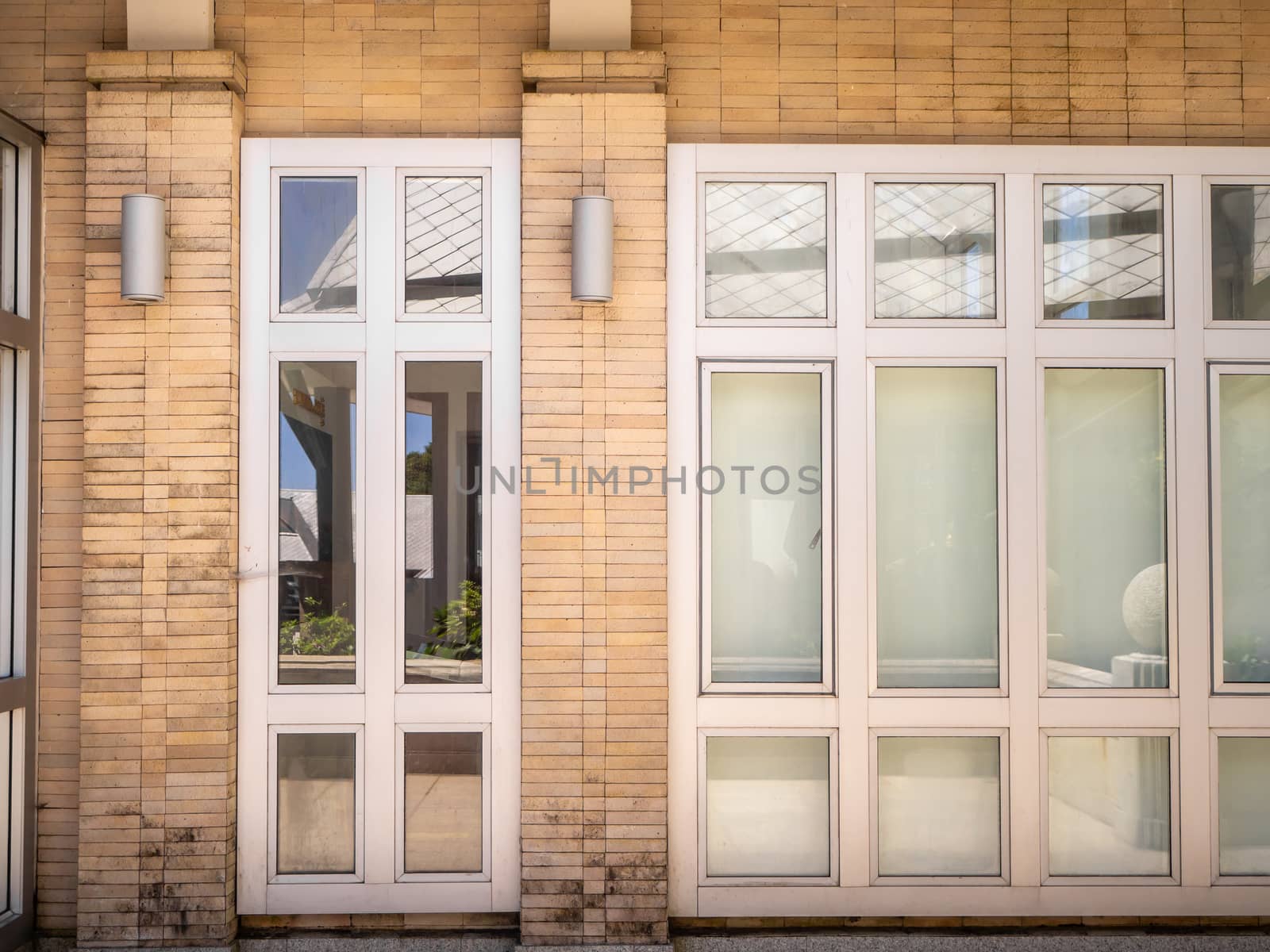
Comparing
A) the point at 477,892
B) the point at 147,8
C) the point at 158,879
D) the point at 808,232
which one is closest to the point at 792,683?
the point at 477,892

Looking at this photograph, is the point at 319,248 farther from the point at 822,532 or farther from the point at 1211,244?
the point at 1211,244

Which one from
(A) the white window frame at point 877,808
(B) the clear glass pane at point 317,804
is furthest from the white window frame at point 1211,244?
(B) the clear glass pane at point 317,804

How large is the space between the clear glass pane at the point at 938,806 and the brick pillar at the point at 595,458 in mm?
1286

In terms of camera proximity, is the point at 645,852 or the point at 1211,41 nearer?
the point at 645,852

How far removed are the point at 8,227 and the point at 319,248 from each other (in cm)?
168

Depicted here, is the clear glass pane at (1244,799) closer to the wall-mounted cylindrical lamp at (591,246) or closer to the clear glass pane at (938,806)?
the clear glass pane at (938,806)

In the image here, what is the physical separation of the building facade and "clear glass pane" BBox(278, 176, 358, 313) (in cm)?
3

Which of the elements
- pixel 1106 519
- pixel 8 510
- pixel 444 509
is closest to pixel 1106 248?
pixel 1106 519

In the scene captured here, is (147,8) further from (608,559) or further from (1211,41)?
(1211,41)

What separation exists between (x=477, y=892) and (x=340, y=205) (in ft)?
12.7

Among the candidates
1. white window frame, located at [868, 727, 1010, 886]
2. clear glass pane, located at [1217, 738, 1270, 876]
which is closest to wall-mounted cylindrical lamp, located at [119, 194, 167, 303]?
white window frame, located at [868, 727, 1010, 886]

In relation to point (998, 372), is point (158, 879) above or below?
below

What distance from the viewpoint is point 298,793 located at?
16.3ft

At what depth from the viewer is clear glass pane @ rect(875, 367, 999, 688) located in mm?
5016
